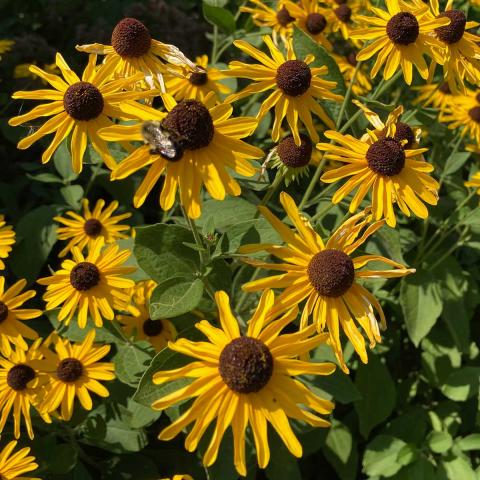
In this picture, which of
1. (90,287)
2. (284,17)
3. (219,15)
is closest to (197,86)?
(219,15)

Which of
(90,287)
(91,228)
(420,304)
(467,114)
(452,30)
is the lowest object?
(420,304)

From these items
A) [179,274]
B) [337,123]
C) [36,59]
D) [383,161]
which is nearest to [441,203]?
[337,123]

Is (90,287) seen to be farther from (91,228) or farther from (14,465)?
(14,465)

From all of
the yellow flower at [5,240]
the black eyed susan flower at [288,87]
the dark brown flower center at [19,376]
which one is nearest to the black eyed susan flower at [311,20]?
the black eyed susan flower at [288,87]

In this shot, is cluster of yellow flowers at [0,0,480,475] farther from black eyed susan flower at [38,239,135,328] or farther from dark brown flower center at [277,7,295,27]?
dark brown flower center at [277,7,295,27]

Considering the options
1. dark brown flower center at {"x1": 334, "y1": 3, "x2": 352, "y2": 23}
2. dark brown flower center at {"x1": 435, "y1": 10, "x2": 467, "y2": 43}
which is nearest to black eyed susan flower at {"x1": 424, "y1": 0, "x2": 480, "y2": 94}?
dark brown flower center at {"x1": 435, "y1": 10, "x2": 467, "y2": 43}

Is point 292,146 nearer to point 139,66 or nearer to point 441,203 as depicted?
point 139,66

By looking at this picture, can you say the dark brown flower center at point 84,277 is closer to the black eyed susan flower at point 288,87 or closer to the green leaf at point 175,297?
the green leaf at point 175,297
